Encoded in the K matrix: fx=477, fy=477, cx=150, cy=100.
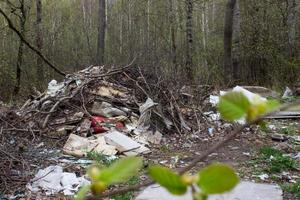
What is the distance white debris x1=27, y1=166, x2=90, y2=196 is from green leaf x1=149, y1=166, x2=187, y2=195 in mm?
4988

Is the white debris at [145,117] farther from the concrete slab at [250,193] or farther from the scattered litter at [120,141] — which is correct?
the concrete slab at [250,193]

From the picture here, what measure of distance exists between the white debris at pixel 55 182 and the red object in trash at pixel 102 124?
6.02ft

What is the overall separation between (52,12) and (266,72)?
15.2 meters

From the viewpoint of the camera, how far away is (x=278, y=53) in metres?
16.0

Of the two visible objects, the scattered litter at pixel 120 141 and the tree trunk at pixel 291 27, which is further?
the tree trunk at pixel 291 27

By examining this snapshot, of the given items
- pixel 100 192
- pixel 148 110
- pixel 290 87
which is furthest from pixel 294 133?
pixel 100 192

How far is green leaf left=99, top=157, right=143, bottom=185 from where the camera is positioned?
34 cm

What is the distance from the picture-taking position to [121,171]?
344 millimetres

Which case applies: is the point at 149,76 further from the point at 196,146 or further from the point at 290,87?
the point at 290,87

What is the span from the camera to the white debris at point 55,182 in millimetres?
5320

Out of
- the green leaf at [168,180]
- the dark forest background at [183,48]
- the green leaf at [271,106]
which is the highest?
the green leaf at [271,106]

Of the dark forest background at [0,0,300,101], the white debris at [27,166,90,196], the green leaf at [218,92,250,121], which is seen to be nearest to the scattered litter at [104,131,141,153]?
the white debris at [27,166,90,196]

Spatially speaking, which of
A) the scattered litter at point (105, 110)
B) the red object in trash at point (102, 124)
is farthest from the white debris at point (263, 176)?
the scattered litter at point (105, 110)

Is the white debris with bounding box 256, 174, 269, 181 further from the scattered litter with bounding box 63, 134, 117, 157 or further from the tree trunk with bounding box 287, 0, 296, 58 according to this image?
the tree trunk with bounding box 287, 0, 296, 58
